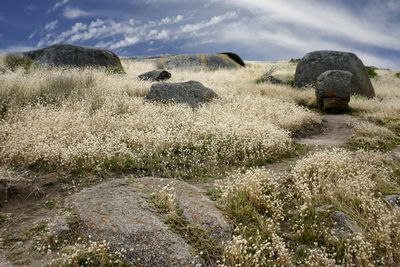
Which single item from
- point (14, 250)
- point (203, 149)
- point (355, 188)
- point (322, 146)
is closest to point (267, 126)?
point (322, 146)

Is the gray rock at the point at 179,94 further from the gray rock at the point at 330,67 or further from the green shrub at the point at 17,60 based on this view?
the green shrub at the point at 17,60

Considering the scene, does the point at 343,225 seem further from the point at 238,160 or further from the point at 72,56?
the point at 72,56

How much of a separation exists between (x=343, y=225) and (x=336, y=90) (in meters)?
14.1

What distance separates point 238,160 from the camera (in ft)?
36.1

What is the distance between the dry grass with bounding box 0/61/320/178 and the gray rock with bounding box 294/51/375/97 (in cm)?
1013

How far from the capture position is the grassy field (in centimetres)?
716

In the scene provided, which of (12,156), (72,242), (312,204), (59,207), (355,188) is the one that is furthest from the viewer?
(12,156)

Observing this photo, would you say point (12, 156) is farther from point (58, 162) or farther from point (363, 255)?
point (363, 255)

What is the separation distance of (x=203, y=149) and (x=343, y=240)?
4971 millimetres

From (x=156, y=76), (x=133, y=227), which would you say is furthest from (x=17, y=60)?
(x=133, y=227)

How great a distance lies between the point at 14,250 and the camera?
654 centimetres

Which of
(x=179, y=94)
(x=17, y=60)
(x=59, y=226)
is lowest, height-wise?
(x=59, y=226)

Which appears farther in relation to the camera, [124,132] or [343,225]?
[124,132]

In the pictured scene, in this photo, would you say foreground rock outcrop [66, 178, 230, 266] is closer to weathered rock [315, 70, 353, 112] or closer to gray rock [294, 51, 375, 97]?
weathered rock [315, 70, 353, 112]
